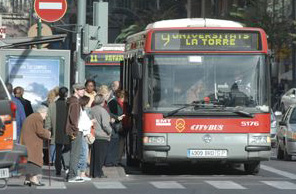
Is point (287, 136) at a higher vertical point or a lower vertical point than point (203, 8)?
lower

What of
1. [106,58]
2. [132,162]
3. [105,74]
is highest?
[106,58]

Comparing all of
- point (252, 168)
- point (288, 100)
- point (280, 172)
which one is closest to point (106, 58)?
point (288, 100)

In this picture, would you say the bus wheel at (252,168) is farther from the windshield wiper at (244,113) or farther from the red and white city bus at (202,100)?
the windshield wiper at (244,113)

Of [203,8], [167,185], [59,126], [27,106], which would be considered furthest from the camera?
[203,8]

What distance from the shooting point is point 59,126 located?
21.0 m

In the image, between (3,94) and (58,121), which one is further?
(58,121)

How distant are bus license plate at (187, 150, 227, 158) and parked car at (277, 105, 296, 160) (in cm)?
728

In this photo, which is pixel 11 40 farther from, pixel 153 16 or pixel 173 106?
pixel 153 16

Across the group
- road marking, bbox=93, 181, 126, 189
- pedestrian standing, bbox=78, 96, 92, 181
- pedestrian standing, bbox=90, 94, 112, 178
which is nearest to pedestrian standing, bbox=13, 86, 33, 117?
pedestrian standing, bbox=90, 94, 112, 178

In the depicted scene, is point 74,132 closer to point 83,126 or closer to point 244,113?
point 83,126

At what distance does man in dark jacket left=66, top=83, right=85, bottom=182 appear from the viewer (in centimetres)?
1988

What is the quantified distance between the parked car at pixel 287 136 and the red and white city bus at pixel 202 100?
699 centimetres

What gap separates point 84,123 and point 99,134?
112 centimetres

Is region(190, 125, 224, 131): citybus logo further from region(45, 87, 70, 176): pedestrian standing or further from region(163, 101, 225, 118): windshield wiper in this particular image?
region(45, 87, 70, 176): pedestrian standing
